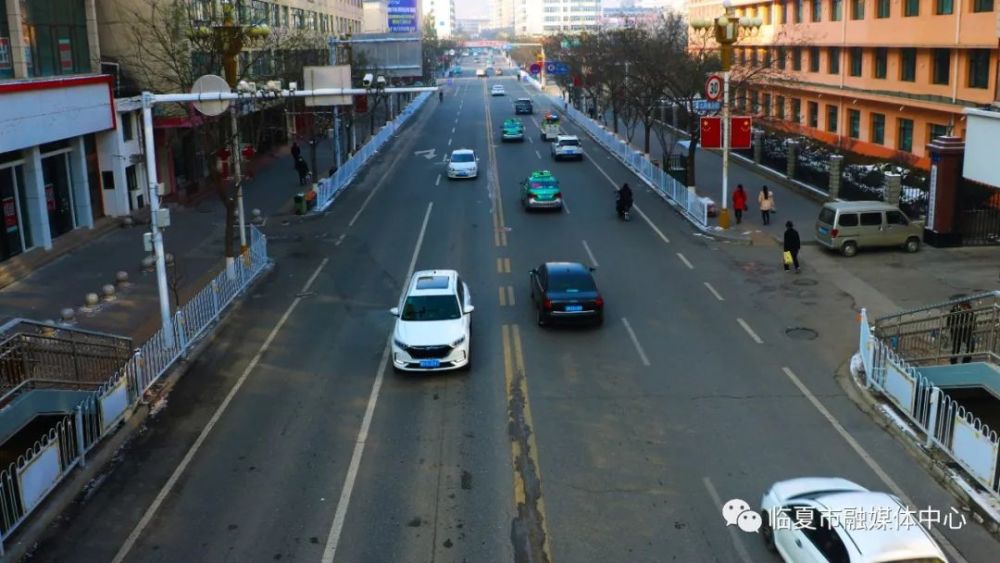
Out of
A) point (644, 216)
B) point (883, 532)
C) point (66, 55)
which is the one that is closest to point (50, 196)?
point (66, 55)

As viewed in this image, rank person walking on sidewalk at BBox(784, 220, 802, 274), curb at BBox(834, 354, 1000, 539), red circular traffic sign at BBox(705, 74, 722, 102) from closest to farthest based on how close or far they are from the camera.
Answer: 1. curb at BBox(834, 354, 1000, 539)
2. person walking on sidewalk at BBox(784, 220, 802, 274)
3. red circular traffic sign at BBox(705, 74, 722, 102)

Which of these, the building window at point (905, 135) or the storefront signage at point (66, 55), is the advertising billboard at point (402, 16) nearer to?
the building window at point (905, 135)

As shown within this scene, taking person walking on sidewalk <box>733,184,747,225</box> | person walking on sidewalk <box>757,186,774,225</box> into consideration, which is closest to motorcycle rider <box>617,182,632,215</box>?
person walking on sidewalk <box>733,184,747,225</box>

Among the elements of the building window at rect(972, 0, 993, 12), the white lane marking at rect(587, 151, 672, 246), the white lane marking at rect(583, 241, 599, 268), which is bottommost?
the white lane marking at rect(583, 241, 599, 268)

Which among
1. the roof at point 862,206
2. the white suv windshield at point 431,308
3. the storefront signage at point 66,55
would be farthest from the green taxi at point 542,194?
the storefront signage at point 66,55

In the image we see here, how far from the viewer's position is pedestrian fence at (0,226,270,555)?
1208 centimetres

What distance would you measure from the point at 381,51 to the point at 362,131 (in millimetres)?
17047

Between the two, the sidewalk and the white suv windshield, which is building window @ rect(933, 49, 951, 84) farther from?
the white suv windshield

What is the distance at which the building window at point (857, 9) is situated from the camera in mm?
52719

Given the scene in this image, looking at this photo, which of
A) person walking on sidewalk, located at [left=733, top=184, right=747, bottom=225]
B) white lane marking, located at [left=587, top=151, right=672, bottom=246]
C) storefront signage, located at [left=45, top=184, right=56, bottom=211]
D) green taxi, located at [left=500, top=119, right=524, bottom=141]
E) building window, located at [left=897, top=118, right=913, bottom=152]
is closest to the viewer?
storefront signage, located at [left=45, top=184, right=56, bottom=211]

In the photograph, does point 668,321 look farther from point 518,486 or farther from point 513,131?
point 513,131

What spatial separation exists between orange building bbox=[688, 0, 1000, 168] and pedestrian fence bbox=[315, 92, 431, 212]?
19260 mm

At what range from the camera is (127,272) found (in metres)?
27.4

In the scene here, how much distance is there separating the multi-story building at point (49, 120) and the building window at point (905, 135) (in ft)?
127
